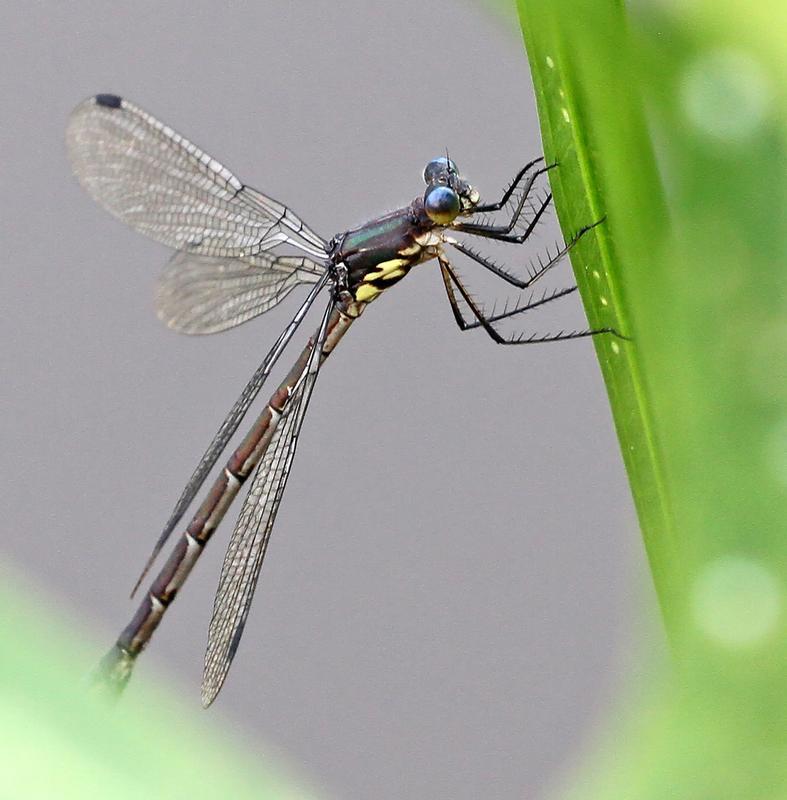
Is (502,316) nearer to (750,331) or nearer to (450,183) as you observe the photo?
(450,183)

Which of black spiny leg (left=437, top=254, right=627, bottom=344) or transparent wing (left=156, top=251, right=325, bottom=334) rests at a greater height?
transparent wing (left=156, top=251, right=325, bottom=334)

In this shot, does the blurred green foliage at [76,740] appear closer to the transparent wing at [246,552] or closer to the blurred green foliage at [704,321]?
the blurred green foliage at [704,321]

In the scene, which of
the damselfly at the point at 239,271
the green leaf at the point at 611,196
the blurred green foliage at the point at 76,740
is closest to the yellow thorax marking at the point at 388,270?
the damselfly at the point at 239,271

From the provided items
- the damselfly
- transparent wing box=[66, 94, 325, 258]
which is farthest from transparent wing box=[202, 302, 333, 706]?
transparent wing box=[66, 94, 325, 258]

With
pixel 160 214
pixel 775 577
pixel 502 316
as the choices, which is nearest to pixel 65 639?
pixel 775 577

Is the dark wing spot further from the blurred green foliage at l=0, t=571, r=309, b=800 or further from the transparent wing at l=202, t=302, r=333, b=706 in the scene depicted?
the blurred green foliage at l=0, t=571, r=309, b=800

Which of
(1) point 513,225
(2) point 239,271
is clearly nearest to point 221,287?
(2) point 239,271

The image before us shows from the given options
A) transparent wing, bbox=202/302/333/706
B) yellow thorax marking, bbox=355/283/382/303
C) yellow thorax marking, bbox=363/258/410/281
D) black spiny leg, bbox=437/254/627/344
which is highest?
yellow thorax marking, bbox=363/258/410/281

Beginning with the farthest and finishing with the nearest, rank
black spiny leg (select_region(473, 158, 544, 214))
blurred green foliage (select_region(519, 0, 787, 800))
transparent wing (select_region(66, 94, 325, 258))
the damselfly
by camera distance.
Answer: transparent wing (select_region(66, 94, 325, 258)), the damselfly, black spiny leg (select_region(473, 158, 544, 214)), blurred green foliage (select_region(519, 0, 787, 800))
